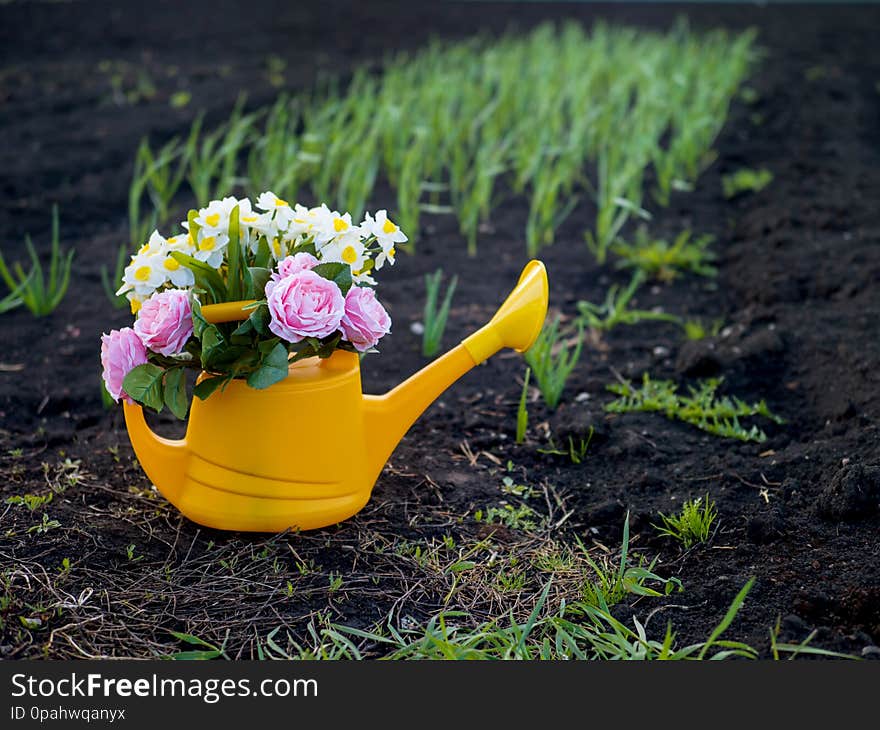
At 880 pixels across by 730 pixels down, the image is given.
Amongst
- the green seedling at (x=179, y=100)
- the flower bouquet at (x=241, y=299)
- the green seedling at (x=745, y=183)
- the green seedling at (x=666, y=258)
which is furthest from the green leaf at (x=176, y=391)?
the green seedling at (x=179, y=100)

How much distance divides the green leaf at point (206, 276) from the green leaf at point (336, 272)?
0.15 meters

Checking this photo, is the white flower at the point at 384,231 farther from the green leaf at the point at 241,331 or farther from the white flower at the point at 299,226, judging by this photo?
the green leaf at the point at 241,331

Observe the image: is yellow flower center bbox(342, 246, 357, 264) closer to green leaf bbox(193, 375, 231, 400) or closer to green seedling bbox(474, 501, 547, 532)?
green leaf bbox(193, 375, 231, 400)

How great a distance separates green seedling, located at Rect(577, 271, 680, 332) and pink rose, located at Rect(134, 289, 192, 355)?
122cm

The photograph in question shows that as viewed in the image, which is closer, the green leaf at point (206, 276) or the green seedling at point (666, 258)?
the green leaf at point (206, 276)

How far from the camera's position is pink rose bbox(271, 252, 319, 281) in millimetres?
1532

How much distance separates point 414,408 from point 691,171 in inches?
92.9

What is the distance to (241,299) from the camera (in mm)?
1598

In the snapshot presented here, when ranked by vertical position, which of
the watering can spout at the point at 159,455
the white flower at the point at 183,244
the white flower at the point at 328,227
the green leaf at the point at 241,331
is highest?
the white flower at the point at 328,227

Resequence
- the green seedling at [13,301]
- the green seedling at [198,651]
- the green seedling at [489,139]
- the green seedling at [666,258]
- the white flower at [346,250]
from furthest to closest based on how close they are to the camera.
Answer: the green seedling at [489,139] < the green seedling at [666,258] < the green seedling at [13,301] < the white flower at [346,250] < the green seedling at [198,651]

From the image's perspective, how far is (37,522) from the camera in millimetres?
1705

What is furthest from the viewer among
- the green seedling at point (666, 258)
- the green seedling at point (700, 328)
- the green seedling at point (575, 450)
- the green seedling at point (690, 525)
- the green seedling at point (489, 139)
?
the green seedling at point (489, 139)

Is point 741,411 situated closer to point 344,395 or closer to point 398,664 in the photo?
point 344,395

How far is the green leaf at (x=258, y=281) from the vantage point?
5.09 feet
